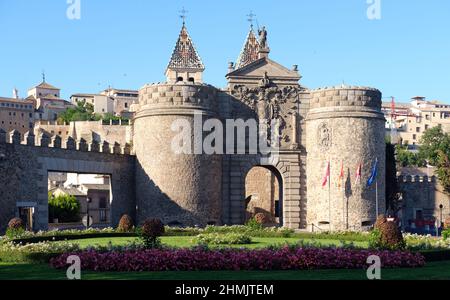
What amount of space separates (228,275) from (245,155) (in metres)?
25.8

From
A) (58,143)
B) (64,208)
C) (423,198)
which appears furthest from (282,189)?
(64,208)

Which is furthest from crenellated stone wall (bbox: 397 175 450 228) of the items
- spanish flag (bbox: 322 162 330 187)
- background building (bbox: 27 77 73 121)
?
background building (bbox: 27 77 73 121)

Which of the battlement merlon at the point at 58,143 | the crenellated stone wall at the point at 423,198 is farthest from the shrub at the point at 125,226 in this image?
the crenellated stone wall at the point at 423,198

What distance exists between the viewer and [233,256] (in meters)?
20.4

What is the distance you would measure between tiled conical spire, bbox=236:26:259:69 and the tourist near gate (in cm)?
2099

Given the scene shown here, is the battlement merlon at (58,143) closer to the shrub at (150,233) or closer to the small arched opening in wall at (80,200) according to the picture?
the small arched opening in wall at (80,200)

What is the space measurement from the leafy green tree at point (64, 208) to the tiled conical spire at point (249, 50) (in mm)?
17832

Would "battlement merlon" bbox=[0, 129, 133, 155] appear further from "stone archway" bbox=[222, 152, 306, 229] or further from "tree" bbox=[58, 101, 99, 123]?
"tree" bbox=[58, 101, 99, 123]

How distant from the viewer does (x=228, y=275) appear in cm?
1845

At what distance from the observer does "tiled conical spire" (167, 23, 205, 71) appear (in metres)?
76.8

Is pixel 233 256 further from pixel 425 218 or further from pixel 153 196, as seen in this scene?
→ pixel 425 218

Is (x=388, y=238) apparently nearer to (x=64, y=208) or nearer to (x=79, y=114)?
(x=64, y=208)
